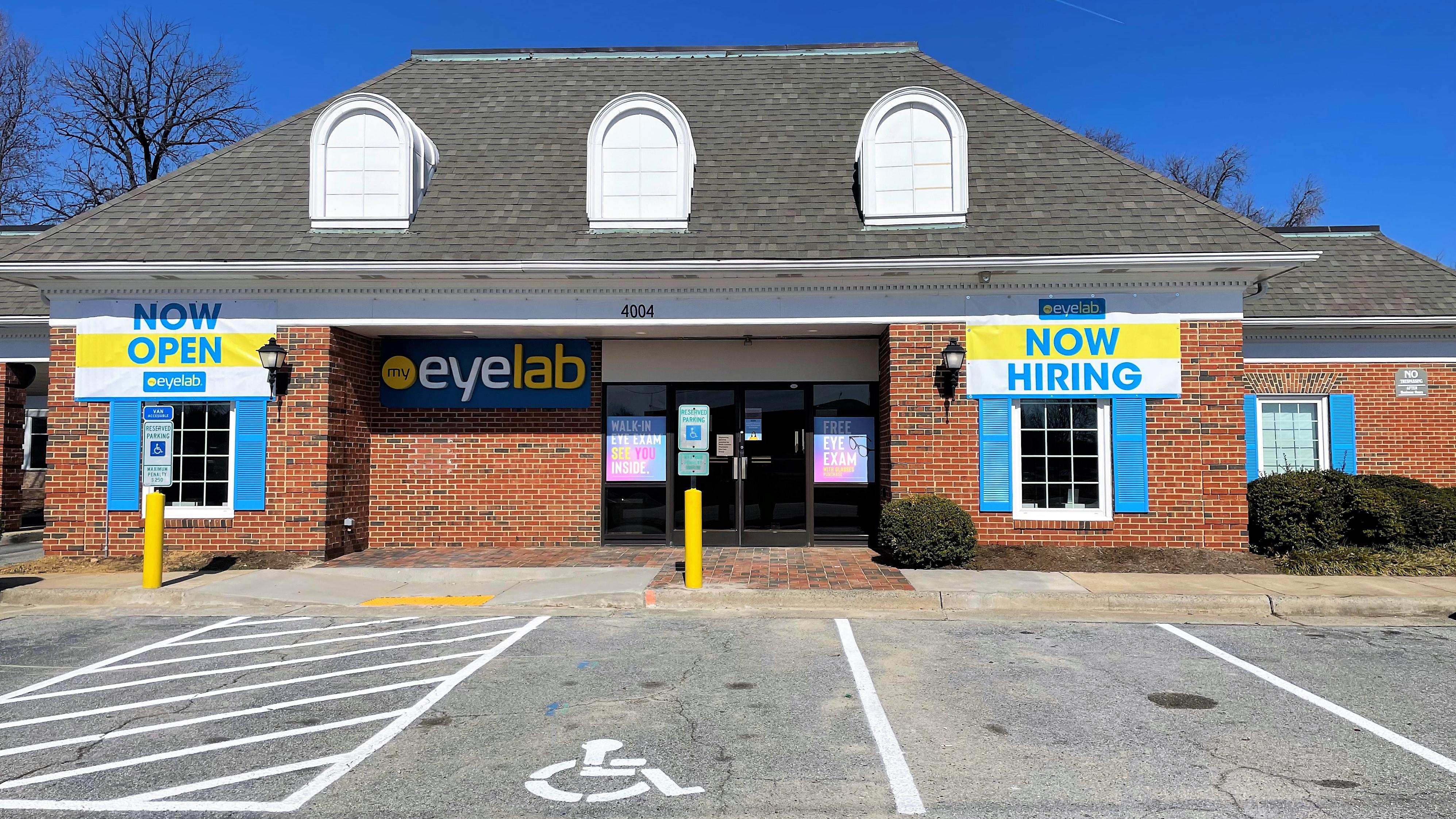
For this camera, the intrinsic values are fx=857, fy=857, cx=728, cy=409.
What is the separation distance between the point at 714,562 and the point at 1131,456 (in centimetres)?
558

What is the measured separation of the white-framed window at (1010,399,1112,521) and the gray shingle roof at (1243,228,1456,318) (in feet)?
13.8

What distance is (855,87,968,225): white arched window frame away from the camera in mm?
11688

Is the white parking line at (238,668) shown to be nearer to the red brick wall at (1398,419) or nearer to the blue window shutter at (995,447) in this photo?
the blue window shutter at (995,447)

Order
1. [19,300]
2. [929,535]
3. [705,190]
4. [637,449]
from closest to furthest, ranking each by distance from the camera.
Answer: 1. [929,535]
2. [705,190]
3. [637,449]
4. [19,300]

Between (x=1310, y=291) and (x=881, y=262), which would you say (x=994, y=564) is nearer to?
(x=881, y=262)

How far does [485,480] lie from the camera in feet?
41.6

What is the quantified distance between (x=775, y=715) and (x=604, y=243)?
25.4 ft

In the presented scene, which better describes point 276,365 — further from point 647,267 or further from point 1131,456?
point 1131,456

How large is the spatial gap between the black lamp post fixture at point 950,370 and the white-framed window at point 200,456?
9.57 metres

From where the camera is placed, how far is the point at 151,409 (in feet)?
35.4

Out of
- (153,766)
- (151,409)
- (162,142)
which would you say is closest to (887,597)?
(153,766)

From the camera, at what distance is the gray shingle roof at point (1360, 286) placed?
13.4m

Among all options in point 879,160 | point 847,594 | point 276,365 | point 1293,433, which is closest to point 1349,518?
point 1293,433

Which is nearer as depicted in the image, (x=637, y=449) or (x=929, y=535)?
(x=929, y=535)
